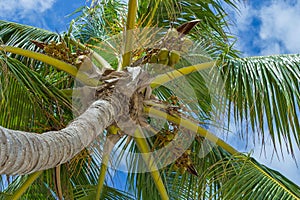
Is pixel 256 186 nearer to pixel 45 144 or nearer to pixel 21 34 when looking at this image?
pixel 45 144

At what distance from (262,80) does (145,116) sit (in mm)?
762

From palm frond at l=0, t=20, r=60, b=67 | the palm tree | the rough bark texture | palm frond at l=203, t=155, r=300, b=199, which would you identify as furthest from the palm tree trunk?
palm frond at l=0, t=20, r=60, b=67

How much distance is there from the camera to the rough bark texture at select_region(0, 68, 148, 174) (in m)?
1.58

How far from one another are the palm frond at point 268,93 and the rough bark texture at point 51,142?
854 millimetres

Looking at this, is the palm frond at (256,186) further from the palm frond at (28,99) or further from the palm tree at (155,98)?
the palm frond at (28,99)

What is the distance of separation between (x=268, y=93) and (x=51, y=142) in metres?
1.64

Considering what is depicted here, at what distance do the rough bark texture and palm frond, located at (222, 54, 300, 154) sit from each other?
2.80 ft

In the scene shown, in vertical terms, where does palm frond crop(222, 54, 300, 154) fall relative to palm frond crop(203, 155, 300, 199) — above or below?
above

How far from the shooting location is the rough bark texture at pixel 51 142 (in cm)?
158

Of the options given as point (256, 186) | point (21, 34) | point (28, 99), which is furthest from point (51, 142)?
point (21, 34)

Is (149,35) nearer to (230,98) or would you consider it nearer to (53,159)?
(230,98)

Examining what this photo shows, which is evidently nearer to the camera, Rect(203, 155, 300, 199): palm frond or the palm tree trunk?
the palm tree trunk

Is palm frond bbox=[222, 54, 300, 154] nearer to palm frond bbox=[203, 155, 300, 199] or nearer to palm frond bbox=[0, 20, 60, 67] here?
palm frond bbox=[203, 155, 300, 199]

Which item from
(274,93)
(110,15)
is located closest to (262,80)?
(274,93)
